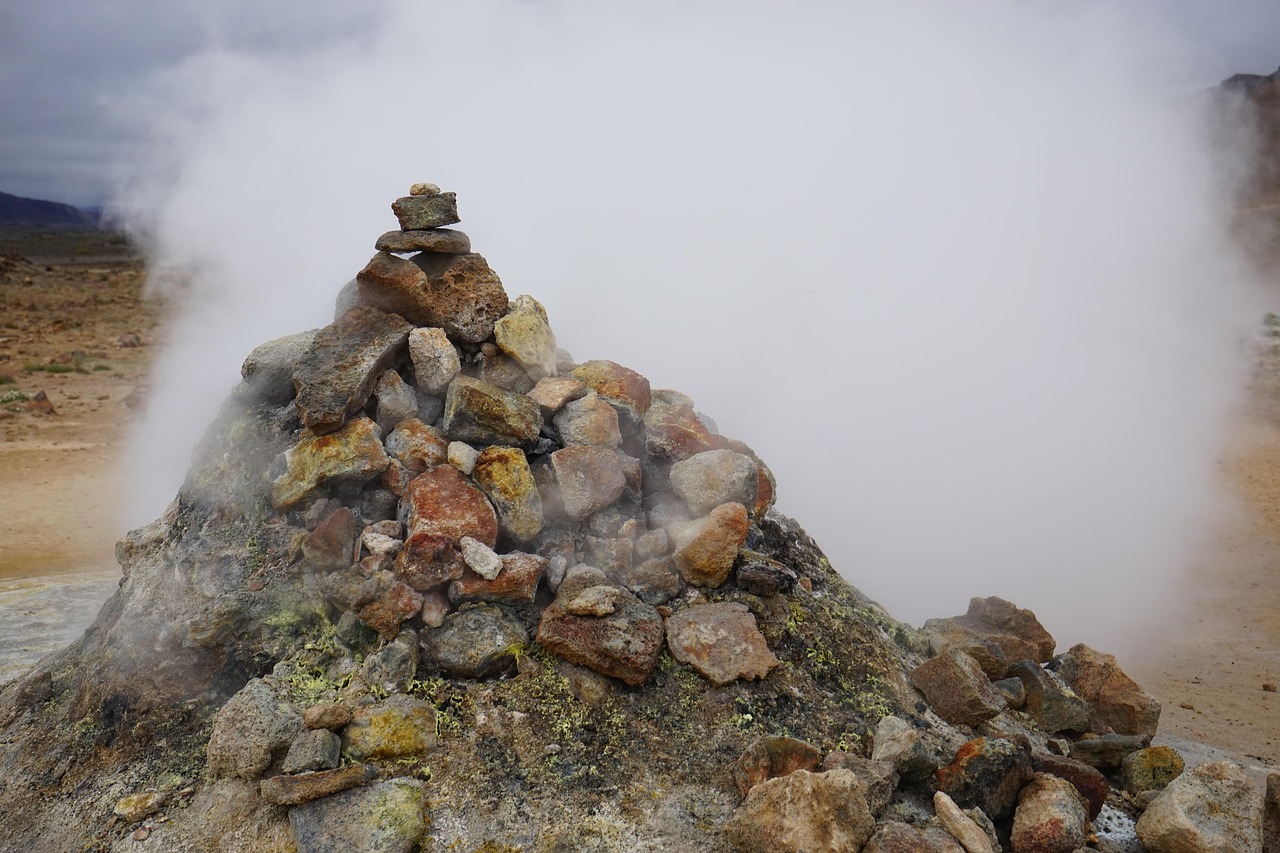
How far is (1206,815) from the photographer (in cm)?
258

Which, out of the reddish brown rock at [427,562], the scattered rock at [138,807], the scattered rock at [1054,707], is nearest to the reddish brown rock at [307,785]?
the scattered rock at [138,807]

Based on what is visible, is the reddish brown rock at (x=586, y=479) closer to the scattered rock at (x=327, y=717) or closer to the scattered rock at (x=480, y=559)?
the scattered rock at (x=480, y=559)

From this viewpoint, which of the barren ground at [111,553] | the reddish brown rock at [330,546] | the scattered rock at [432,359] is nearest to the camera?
the reddish brown rock at [330,546]

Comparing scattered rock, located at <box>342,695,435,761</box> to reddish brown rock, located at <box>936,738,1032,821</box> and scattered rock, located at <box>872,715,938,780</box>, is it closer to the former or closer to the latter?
scattered rock, located at <box>872,715,938,780</box>

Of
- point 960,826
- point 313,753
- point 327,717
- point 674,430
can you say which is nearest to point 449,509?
point 327,717

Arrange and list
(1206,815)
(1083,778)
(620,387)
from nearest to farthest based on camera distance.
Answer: (1206,815) → (1083,778) → (620,387)

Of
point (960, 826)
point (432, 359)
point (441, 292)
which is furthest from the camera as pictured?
point (441, 292)

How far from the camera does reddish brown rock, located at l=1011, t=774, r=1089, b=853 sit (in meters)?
2.58

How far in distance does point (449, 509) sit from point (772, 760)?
1.28 m

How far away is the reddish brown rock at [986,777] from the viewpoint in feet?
8.70

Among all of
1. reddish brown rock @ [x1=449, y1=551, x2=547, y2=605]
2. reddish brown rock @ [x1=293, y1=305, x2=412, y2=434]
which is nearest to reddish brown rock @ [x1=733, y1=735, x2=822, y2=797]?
reddish brown rock @ [x1=449, y1=551, x2=547, y2=605]

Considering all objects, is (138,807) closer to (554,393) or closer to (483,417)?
(483,417)

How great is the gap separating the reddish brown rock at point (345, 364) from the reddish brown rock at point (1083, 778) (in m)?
2.54

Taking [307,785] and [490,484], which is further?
[490,484]
